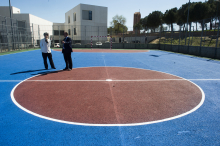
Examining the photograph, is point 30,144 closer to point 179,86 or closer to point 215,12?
point 179,86

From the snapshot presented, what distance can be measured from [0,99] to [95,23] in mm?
41719

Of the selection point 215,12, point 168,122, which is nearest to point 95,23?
point 215,12

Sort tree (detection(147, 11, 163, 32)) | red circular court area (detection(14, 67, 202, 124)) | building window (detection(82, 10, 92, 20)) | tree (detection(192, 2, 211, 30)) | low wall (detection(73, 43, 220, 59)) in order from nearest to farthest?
red circular court area (detection(14, 67, 202, 124)) < low wall (detection(73, 43, 220, 59)) < tree (detection(192, 2, 211, 30)) < building window (detection(82, 10, 92, 20)) < tree (detection(147, 11, 163, 32))

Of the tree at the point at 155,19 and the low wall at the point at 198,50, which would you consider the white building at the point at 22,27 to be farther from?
the tree at the point at 155,19

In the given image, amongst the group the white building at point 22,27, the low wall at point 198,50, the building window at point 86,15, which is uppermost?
the building window at point 86,15

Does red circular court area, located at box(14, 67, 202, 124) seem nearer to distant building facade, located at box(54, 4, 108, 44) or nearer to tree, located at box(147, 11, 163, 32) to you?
distant building facade, located at box(54, 4, 108, 44)

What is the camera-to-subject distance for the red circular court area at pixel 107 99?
3.88m

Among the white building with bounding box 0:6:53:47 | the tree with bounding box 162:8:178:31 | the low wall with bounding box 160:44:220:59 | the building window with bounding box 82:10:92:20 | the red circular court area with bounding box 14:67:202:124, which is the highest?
the tree with bounding box 162:8:178:31

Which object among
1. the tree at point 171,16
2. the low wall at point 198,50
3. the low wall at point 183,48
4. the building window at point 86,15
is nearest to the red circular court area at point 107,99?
the low wall at point 198,50

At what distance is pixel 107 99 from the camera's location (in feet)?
16.2

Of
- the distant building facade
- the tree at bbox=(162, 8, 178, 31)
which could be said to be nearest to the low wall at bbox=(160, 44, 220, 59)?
the distant building facade

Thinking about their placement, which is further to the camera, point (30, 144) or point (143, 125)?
point (143, 125)

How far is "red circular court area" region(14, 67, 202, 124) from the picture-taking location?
3877 millimetres

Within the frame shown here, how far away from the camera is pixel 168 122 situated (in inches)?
141
